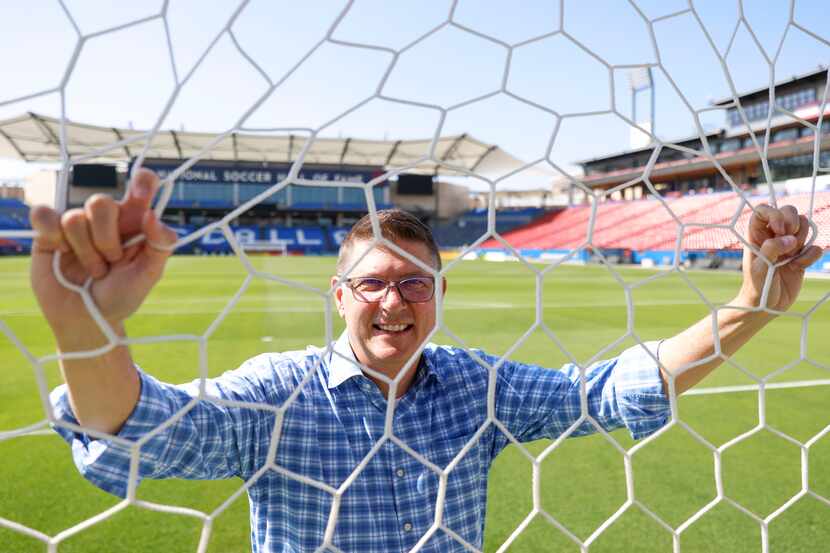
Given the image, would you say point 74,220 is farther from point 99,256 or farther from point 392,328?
point 392,328

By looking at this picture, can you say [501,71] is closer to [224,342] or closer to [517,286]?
[224,342]

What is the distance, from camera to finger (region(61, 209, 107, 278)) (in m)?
0.47

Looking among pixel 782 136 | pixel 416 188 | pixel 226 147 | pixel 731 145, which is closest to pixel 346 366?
pixel 782 136

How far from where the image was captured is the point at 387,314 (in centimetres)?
83

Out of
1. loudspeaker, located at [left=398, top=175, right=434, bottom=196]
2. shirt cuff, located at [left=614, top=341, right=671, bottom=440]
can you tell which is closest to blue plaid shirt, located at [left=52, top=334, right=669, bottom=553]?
shirt cuff, located at [left=614, top=341, right=671, bottom=440]

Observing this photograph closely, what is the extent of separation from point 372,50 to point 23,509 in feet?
4.82

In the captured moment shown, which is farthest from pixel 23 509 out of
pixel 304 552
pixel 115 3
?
pixel 115 3

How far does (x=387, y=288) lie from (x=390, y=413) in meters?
0.20

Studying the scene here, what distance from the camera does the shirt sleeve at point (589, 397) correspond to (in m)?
0.85

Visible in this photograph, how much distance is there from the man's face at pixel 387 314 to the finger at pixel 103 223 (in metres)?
0.36

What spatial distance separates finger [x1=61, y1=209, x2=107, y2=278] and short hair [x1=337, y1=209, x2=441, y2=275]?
0.37 metres

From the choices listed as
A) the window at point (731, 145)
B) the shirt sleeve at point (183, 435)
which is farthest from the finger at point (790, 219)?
the window at point (731, 145)

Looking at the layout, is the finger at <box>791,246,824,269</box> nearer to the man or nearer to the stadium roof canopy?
the man

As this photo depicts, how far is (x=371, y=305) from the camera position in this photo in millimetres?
832
